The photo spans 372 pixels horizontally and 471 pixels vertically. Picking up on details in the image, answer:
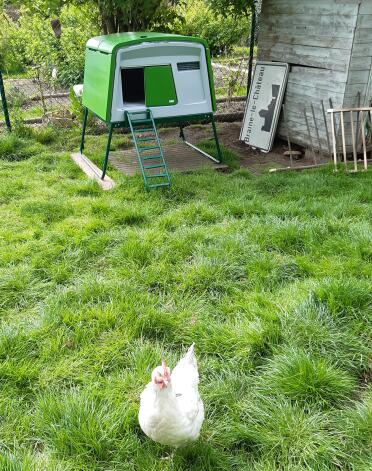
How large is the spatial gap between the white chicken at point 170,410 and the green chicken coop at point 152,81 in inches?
157

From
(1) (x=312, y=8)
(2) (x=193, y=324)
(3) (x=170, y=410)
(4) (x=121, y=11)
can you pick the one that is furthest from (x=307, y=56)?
(3) (x=170, y=410)

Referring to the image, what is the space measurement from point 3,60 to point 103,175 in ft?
11.8

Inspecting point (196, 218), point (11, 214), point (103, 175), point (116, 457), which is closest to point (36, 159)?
point (103, 175)

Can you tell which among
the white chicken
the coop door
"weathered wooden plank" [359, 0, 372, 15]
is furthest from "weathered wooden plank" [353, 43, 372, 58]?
the white chicken

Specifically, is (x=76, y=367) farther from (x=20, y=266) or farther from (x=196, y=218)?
(x=196, y=218)

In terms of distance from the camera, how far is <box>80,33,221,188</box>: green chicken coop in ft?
20.6

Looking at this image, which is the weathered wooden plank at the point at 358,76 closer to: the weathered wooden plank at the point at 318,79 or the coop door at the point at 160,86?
the weathered wooden plank at the point at 318,79

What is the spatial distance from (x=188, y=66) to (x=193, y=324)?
15.1ft

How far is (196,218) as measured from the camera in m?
5.17

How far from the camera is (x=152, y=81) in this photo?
21.7ft

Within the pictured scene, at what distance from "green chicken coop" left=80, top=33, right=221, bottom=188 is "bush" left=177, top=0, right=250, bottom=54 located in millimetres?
8093

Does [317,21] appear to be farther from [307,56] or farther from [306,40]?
[307,56]

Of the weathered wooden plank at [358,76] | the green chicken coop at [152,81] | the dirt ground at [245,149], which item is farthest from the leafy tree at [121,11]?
the weathered wooden plank at [358,76]

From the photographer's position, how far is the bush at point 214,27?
14.5 meters
